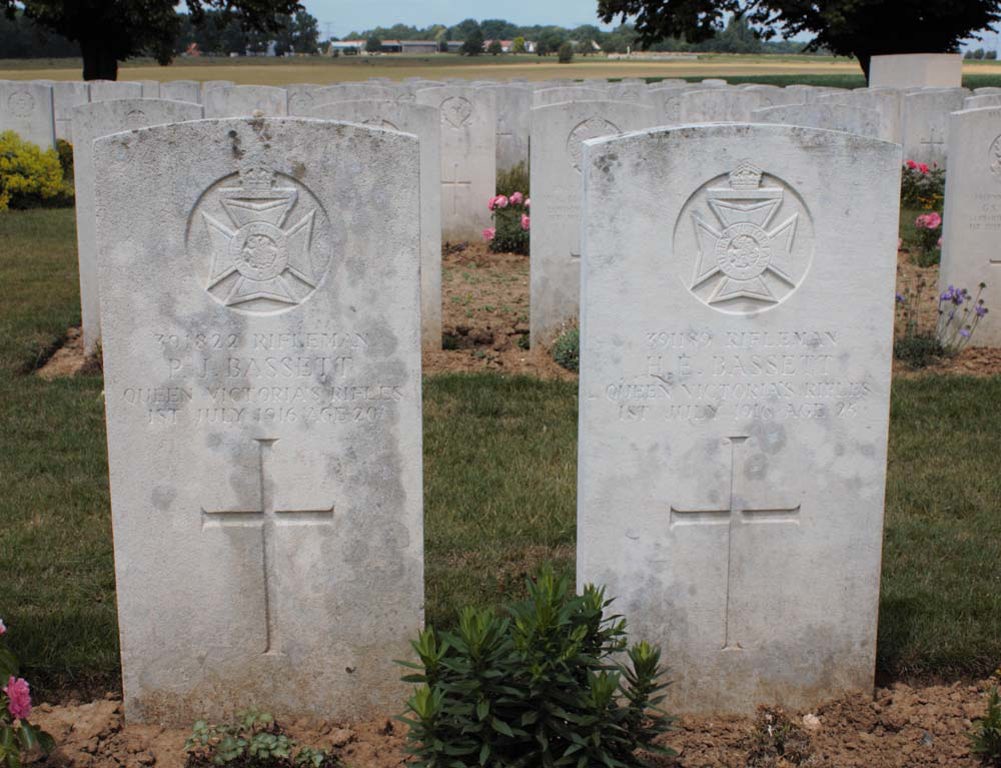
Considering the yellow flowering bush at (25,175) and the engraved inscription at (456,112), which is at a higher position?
the engraved inscription at (456,112)

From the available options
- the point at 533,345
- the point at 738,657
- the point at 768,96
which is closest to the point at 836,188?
the point at 738,657

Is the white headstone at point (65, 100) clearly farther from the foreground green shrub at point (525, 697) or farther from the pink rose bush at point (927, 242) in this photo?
the foreground green shrub at point (525, 697)

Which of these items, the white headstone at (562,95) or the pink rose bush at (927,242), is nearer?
the pink rose bush at (927,242)

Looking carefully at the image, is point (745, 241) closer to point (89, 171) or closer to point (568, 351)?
point (568, 351)

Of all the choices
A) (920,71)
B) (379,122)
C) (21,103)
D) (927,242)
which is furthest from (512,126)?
(920,71)

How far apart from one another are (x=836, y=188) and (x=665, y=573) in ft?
4.14

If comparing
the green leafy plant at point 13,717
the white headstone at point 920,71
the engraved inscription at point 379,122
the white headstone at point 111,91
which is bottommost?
the green leafy plant at point 13,717

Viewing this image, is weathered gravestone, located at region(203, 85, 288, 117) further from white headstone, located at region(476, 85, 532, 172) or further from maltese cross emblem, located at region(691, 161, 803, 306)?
maltese cross emblem, located at region(691, 161, 803, 306)

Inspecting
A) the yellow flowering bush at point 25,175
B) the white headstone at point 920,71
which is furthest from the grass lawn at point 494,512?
the white headstone at point 920,71

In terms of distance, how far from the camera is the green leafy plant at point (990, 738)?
11.6 ft

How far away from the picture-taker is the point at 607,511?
3836mm

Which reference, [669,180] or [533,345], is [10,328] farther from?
[669,180]

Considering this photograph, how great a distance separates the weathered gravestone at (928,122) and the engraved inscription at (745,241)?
506 inches

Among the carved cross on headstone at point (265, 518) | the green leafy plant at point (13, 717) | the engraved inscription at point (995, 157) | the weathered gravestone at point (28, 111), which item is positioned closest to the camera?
the green leafy plant at point (13, 717)
